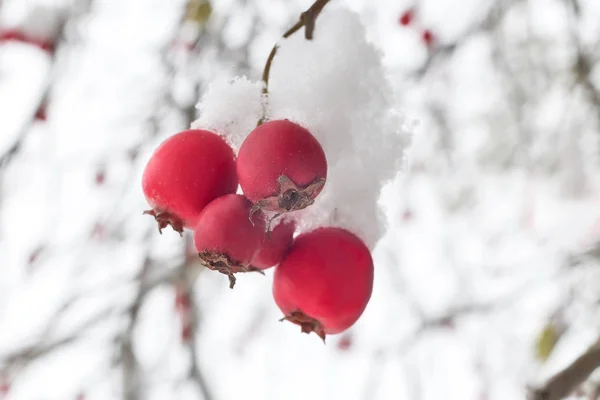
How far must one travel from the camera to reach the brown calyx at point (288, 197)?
20.3 inches

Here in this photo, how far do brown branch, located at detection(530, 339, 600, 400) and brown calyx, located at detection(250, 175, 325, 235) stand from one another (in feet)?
1.40

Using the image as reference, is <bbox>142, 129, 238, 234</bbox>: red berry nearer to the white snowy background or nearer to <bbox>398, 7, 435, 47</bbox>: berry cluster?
the white snowy background

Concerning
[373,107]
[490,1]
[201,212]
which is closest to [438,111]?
[490,1]

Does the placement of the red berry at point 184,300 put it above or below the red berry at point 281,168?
below

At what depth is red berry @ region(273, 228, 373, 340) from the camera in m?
0.59

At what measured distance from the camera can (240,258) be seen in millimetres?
541

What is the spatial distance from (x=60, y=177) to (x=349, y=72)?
1.74 meters

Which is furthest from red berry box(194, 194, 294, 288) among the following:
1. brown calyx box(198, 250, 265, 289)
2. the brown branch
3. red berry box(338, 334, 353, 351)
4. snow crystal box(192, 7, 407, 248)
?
red berry box(338, 334, 353, 351)

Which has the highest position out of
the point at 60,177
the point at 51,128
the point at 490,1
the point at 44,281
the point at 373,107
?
the point at 373,107

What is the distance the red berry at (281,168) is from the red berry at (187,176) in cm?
7

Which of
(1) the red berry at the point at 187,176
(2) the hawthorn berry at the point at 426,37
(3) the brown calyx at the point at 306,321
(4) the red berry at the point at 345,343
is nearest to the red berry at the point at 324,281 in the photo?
(3) the brown calyx at the point at 306,321

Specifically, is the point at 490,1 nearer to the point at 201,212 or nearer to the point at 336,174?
the point at 336,174

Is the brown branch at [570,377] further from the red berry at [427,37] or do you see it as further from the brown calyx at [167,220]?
the red berry at [427,37]

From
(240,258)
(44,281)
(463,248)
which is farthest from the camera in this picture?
(463,248)
